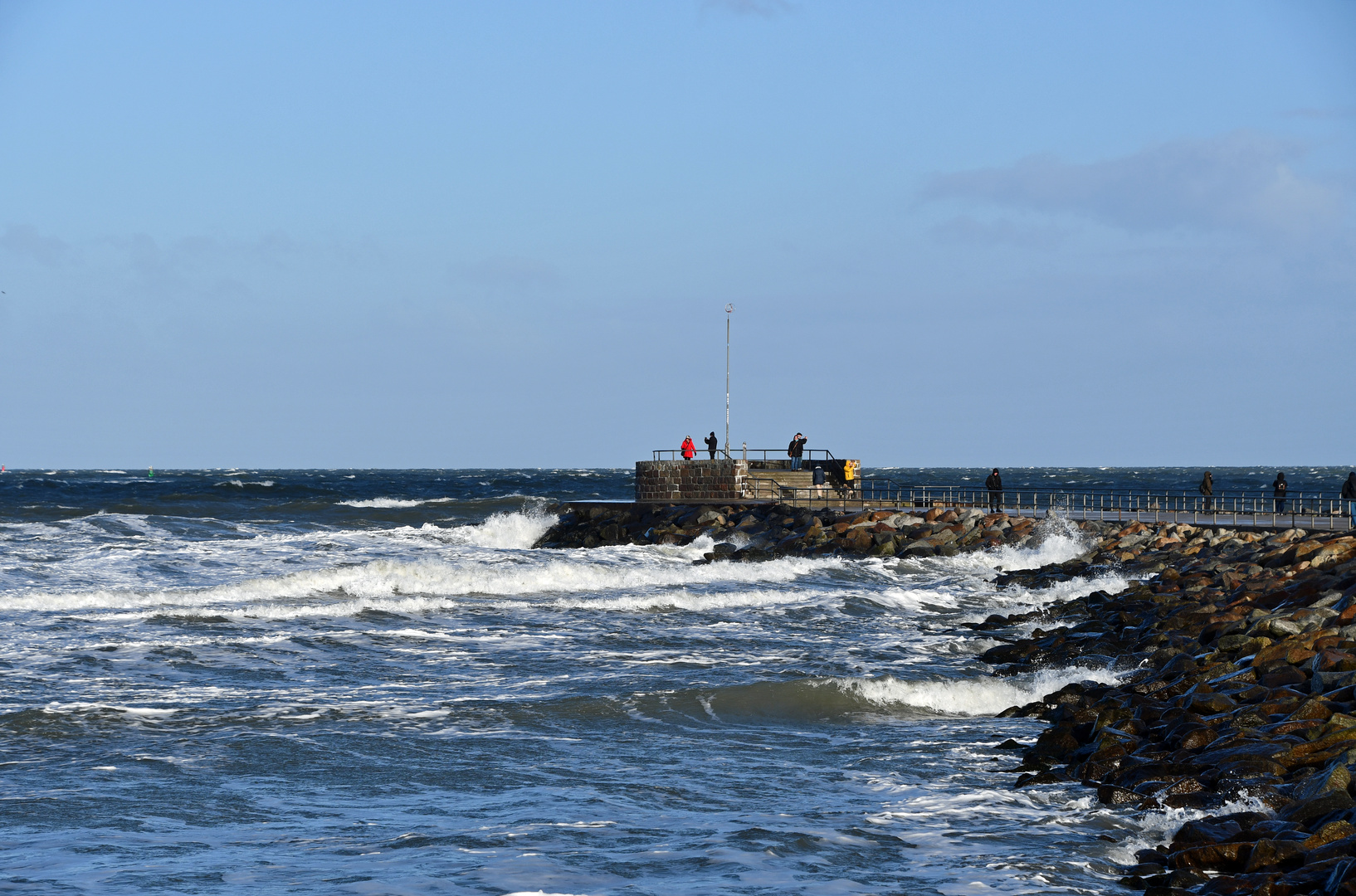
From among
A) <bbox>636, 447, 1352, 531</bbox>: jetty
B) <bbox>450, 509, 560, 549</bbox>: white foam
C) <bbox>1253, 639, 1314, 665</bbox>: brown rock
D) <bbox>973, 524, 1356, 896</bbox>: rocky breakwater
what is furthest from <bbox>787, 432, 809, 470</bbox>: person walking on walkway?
<bbox>1253, 639, 1314, 665</bbox>: brown rock

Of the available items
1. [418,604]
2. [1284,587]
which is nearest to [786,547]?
[418,604]

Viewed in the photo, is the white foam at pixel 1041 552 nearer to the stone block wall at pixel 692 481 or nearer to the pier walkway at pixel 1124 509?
the pier walkway at pixel 1124 509

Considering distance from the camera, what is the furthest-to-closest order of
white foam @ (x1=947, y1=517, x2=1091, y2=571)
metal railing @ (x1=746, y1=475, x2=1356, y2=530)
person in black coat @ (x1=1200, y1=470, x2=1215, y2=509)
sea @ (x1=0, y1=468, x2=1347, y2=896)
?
person in black coat @ (x1=1200, y1=470, x2=1215, y2=509) → metal railing @ (x1=746, y1=475, x2=1356, y2=530) → white foam @ (x1=947, y1=517, x2=1091, y2=571) → sea @ (x1=0, y1=468, x2=1347, y2=896)

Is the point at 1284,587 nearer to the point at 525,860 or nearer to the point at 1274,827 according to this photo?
the point at 1274,827

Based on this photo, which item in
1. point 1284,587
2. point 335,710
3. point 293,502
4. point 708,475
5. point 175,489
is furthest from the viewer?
point 175,489

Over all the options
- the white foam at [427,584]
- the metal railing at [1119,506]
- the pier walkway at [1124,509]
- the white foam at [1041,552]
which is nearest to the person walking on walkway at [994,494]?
the metal railing at [1119,506]

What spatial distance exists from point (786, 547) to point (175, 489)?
54.5 metres

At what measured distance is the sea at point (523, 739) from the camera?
26.3 ft

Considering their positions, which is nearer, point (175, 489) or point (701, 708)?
point (701, 708)

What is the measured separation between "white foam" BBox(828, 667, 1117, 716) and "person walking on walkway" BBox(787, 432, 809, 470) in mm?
26273

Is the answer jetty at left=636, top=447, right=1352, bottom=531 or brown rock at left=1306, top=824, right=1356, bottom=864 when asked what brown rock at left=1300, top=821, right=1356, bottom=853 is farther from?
jetty at left=636, top=447, right=1352, bottom=531

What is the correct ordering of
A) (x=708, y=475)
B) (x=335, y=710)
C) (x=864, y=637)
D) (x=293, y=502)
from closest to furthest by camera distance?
(x=335, y=710) < (x=864, y=637) < (x=708, y=475) < (x=293, y=502)

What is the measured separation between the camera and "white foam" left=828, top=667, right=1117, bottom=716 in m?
13.9

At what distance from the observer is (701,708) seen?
13758 mm
